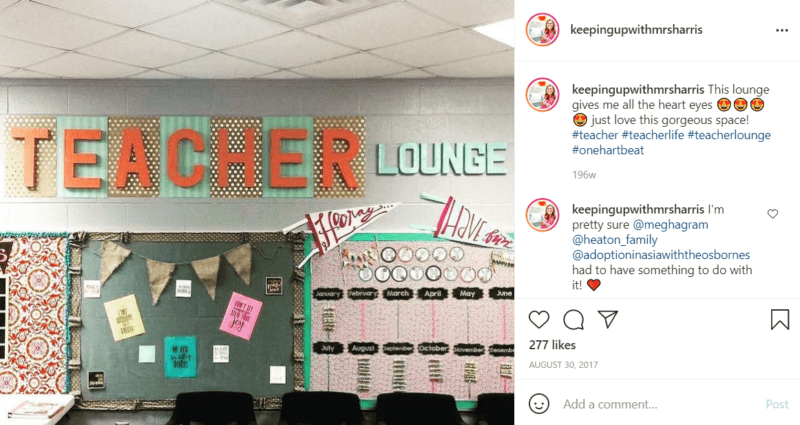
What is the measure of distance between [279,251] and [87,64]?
1711 millimetres

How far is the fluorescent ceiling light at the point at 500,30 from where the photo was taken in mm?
3131

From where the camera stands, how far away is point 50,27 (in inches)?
121

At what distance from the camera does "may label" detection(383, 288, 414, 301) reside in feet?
13.6

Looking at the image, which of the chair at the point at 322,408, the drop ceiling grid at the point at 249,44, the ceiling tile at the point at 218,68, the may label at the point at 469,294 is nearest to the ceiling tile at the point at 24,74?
the drop ceiling grid at the point at 249,44

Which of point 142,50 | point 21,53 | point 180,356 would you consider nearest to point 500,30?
point 142,50

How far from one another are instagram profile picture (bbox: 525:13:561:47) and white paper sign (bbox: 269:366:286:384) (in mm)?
3511

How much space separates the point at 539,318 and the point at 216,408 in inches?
137

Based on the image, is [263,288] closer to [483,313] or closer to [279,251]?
[279,251]

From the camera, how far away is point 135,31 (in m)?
3.16

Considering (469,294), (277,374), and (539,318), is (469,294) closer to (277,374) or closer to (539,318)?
(277,374)

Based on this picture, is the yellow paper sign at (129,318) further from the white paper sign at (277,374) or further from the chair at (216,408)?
the white paper sign at (277,374)

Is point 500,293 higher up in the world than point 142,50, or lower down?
lower down

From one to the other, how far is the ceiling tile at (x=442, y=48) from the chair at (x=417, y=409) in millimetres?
2217

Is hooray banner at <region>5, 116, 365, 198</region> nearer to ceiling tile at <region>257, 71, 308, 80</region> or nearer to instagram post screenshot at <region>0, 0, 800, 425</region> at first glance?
instagram post screenshot at <region>0, 0, 800, 425</region>
